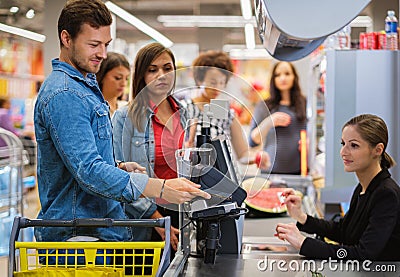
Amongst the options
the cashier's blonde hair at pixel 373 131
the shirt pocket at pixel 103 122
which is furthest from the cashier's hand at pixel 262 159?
the shirt pocket at pixel 103 122

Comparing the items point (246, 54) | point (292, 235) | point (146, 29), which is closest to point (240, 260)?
point (292, 235)

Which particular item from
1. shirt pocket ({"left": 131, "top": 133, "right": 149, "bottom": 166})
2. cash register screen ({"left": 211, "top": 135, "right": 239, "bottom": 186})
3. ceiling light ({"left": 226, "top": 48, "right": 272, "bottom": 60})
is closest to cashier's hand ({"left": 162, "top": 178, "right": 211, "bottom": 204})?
cash register screen ({"left": 211, "top": 135, "right": 239, "bottom": 186})

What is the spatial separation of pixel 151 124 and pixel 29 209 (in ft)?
24.3

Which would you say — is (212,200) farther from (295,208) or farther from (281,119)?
(281,119)

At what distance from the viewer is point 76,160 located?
1.98 metres

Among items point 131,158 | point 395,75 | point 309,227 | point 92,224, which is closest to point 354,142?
point 309,227

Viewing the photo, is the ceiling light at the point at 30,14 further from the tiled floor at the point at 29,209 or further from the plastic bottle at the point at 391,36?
the plastic bottle at the point at 391,36

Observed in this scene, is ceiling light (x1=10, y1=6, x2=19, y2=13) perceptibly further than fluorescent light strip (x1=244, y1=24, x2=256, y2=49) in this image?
No

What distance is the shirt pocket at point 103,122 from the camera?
2.13 meters

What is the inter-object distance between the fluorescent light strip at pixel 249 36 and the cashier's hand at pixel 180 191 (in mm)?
10651

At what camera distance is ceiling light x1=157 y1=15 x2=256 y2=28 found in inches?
487

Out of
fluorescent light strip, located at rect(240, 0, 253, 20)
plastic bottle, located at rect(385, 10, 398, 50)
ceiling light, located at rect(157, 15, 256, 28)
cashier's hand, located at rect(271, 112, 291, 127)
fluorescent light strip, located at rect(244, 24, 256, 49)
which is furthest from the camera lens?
fluorescent light strip, located at rect(244, 24, 256, 49)

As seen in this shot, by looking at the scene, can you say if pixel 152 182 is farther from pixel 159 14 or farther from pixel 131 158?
pixel 159 14

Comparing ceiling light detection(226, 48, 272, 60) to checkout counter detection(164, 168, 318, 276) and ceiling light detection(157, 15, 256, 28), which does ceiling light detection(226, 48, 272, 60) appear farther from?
checkout counter detection(164, 168, 318, 276)
